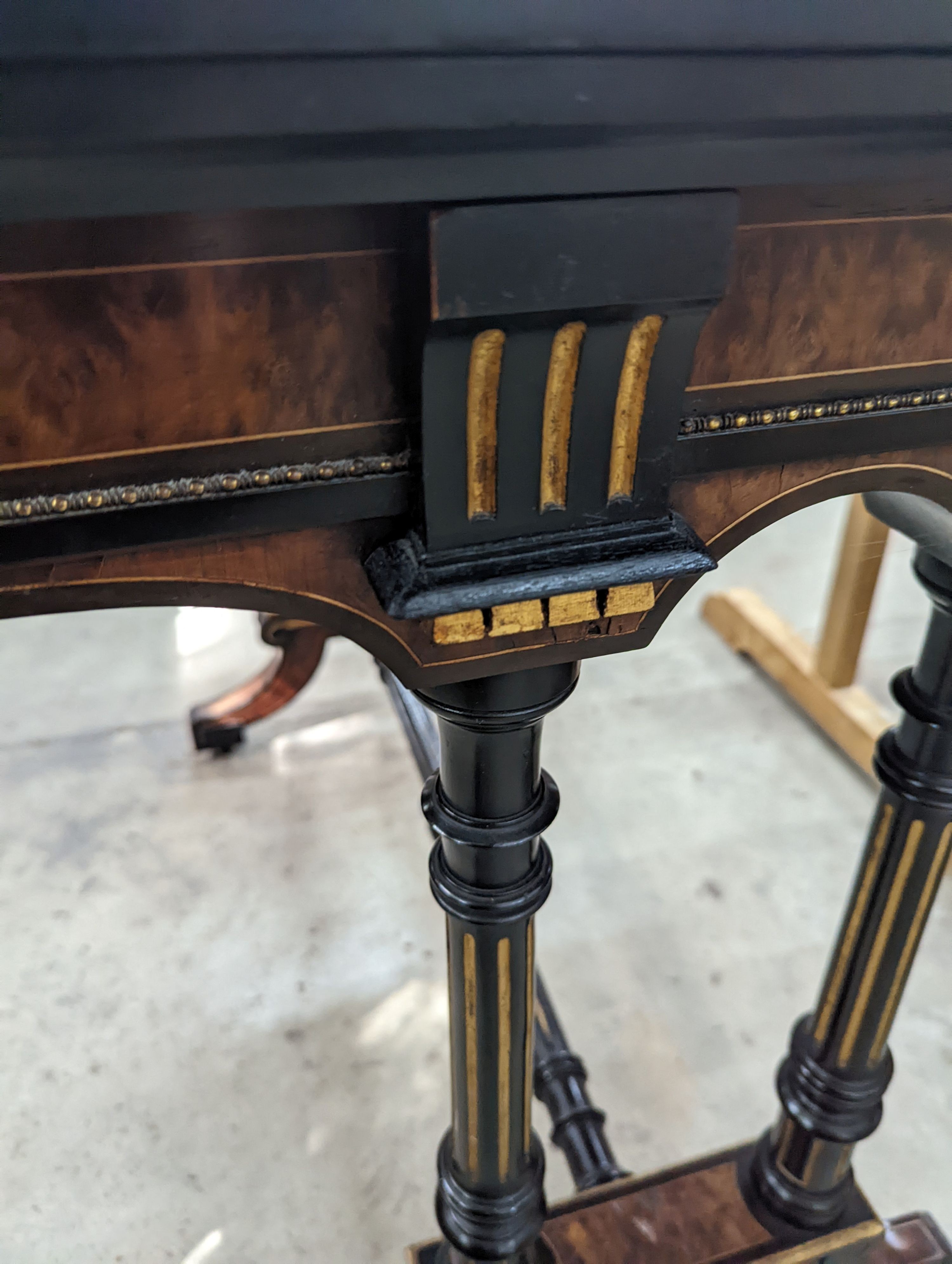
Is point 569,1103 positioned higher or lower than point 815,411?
lower

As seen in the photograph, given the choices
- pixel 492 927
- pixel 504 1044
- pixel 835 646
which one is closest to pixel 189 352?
pixel 492 927

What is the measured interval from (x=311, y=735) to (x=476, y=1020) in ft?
3.58

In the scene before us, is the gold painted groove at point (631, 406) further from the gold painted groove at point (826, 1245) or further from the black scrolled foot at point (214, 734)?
the black scrolled foot at point (214, 734)

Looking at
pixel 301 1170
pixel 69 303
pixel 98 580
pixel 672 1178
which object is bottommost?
pixel 301 1170

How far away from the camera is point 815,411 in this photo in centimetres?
45

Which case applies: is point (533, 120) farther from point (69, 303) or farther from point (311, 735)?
point (311, 735)

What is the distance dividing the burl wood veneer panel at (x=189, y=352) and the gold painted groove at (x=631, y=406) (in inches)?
3.7

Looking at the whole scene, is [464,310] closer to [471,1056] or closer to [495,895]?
[495,895]

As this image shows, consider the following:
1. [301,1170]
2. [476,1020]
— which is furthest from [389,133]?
[301,1170]

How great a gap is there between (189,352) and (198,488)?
5 centimetres

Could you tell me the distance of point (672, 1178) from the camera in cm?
91

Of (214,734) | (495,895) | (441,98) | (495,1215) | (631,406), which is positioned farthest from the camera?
(214,734)

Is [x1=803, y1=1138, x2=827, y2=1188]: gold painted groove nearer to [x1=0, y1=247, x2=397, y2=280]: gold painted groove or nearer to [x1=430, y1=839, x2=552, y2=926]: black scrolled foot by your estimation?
[x1=430, y1=839, x2=552, y2=926]: black scrolled foot

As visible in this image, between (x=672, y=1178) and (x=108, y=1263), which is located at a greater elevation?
(x=672, y=1178)
